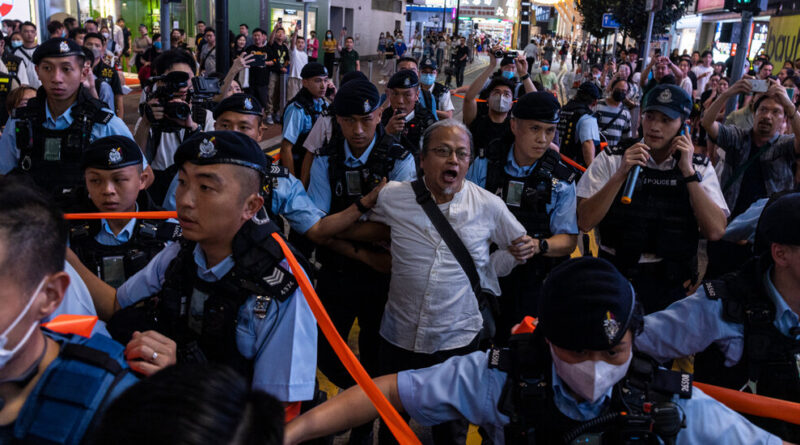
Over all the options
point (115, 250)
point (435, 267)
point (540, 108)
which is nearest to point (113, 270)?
point (115, 250)

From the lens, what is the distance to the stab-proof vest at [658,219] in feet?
13.9

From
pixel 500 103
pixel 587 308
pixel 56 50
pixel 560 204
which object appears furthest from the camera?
pixel 500 103

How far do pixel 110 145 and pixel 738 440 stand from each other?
3251 mm

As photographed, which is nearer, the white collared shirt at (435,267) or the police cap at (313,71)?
the white collared shirt at (435,267)

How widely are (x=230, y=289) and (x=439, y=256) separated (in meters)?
1.29

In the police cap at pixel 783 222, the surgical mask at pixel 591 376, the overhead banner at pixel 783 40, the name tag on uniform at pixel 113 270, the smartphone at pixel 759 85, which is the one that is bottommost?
the name tag on uniform at pixel 113 270

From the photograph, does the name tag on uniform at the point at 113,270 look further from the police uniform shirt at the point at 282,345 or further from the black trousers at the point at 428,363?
the black trousers at the point at 428,363

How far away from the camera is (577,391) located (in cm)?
231

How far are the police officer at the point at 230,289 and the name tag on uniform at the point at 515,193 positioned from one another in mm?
2119

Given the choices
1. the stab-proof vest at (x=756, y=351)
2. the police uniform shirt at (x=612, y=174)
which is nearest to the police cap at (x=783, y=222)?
the stab-proof vest at (x=756, y=351)

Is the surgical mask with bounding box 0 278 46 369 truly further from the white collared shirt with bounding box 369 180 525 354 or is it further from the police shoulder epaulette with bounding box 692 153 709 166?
the police shoulder epaulette with bounding box 692 153 709 166

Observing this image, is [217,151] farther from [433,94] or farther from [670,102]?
[433,94]

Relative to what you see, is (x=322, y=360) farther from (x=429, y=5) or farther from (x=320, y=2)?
(x=429, y=5)

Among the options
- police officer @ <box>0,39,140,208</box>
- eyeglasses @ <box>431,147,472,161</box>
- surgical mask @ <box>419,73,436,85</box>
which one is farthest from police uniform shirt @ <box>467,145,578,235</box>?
surgical mask @ <box>419,73,436,85</box>
